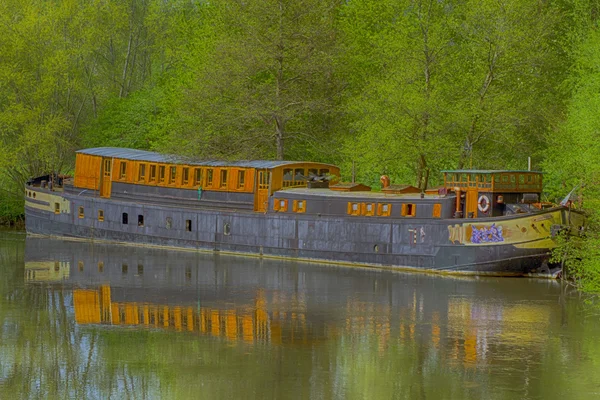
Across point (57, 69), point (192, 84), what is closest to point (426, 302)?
point (192, 84)

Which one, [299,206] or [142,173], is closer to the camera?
[299,206]

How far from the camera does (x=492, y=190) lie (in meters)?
47.4

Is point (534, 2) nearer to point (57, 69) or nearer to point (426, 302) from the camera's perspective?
point (426, 302)

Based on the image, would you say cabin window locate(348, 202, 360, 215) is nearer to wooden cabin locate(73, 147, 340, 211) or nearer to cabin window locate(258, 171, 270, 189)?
wooden cabin locate(73, 147, 340, 211)

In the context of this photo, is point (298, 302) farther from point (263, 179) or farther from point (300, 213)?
point (263, 179)

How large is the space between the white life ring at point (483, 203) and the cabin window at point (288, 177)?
1130 cm

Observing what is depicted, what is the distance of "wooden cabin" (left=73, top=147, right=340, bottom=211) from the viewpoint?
55.5 meters

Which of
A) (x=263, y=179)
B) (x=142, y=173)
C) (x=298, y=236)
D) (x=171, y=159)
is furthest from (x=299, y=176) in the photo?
(x=142, y=173)

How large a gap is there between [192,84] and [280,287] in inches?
972

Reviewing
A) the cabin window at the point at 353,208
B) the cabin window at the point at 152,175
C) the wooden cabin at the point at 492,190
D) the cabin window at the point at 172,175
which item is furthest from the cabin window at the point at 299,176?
the wooden cabin at the point at 492,190

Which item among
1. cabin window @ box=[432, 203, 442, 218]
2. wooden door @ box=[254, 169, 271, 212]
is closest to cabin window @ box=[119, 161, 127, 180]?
Result: wooden door @ box=[254, 169, 271, 212]

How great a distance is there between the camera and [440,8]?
6341 centimetres

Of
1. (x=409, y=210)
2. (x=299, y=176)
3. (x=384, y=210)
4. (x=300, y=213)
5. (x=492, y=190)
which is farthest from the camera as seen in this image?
(x=299, y=176)

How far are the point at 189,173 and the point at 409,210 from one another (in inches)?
544
